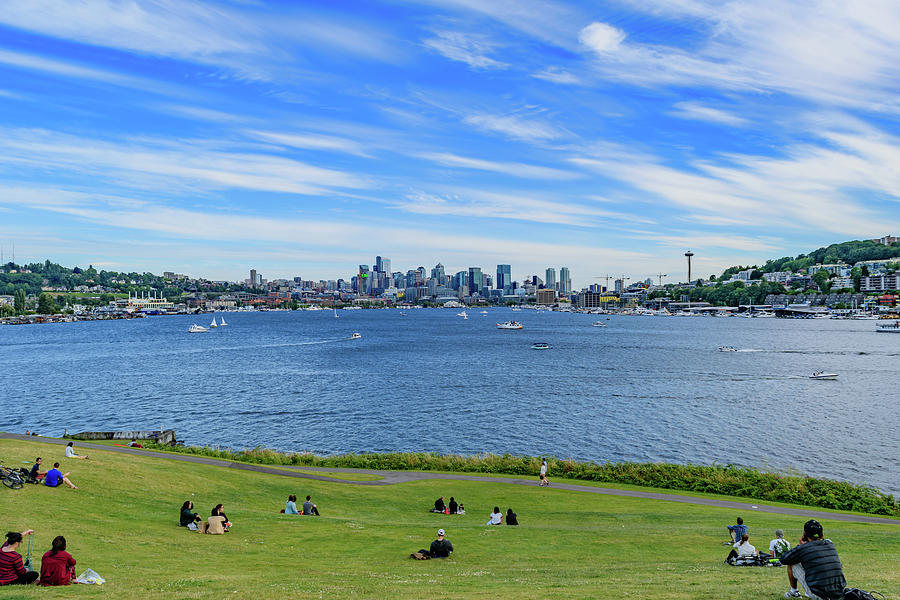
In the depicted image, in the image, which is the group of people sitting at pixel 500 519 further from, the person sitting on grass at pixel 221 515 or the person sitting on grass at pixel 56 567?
the person sitting on grass at pixel 56 567

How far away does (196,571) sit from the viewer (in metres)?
15.4

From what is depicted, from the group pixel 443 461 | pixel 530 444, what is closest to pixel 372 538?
pixel 443 461


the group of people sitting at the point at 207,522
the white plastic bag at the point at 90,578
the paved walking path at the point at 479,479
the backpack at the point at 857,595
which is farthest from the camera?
the paved walking path at the point at 479,479

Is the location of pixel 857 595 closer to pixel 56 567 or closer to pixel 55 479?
pixel 56 567

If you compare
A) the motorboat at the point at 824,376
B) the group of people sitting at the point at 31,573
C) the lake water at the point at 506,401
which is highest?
the group of people sitting at the point at 31,573

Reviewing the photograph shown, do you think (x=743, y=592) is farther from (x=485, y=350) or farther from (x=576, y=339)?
(x=576, y=339)

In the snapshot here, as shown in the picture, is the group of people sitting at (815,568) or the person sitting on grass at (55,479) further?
the person sitting on grass at (55,479)

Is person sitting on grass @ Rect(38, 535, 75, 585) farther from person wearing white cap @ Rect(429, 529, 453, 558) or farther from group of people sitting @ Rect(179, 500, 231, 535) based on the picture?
person wearing white cap @ Rect(429, 529, 453, 558)

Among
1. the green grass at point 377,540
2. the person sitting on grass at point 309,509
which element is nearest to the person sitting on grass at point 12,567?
the green grass at point 377,540

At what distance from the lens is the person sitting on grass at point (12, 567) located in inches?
511

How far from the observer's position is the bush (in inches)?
1246

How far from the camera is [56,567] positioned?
13.0 m

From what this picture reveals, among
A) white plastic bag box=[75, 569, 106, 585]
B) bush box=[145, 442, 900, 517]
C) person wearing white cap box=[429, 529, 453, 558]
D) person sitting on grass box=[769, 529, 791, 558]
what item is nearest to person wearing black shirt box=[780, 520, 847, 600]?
person sitting on grass box=[769, 529, 791, 558]

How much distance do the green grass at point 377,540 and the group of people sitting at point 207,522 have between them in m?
0.50
